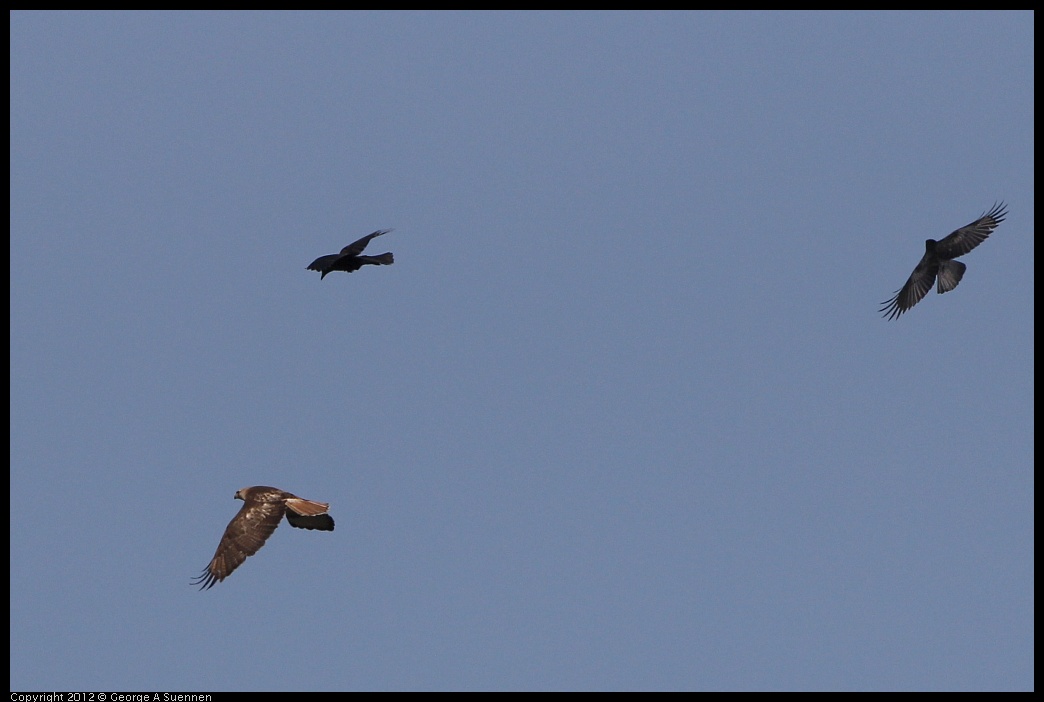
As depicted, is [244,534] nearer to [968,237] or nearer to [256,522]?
[256,522]

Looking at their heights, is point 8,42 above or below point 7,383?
above

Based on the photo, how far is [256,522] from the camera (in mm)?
23656

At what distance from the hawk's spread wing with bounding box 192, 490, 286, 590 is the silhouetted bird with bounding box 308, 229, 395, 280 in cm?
498

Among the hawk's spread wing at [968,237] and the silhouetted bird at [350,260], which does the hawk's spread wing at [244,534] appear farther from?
the hawk's spread wing at [968,237]

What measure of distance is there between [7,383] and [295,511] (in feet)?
48.8

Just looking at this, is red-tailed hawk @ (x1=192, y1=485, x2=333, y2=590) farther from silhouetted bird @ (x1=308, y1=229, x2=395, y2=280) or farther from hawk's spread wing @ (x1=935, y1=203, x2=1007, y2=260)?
hawk's spread wing @ (x1=935, y1=203, x2=1007, y2=260)

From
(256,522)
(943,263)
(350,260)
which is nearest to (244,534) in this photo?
(256,522)

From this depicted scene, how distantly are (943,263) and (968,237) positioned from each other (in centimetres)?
72

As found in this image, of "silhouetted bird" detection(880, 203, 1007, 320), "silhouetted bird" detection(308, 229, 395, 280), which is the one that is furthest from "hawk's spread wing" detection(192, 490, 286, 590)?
"silhouetted bird" detection(880, 203, 1007, 320)

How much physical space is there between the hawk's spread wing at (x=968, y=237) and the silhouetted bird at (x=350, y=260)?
11.0 metres

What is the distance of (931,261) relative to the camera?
92.8 ft
